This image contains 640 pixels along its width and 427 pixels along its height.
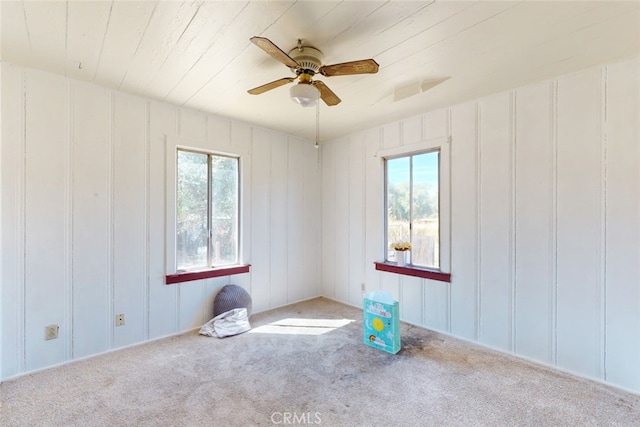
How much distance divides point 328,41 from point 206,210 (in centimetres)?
230

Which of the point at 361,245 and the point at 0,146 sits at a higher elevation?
the point at 0,146

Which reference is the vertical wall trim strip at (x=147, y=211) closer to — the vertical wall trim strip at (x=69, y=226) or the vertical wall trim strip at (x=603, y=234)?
the vertical wall trim strip at (x=69, y=226)

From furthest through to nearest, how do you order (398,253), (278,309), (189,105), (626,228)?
(278,309) → (398,253) → (189,105) → (626,228)

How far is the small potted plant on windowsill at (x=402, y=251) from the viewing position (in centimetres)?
341

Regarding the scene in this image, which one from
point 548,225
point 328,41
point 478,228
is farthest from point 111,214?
point 548,225

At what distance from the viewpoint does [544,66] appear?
2.22m

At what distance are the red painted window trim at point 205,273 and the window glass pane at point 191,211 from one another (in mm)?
136

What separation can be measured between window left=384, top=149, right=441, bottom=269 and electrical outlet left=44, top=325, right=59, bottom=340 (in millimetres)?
3393

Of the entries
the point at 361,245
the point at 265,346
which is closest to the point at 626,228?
the point at 361,245

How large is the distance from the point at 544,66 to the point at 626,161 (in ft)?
3.06

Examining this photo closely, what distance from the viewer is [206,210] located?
3.35 meters

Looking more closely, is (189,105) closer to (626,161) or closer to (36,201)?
(36,201)

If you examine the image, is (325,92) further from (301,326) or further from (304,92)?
(301,326)

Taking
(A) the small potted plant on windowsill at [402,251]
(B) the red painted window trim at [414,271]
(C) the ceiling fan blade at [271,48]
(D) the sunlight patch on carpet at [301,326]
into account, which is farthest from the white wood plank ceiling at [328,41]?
(D) the sunlight patch on carpet at [301,326]
